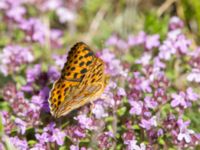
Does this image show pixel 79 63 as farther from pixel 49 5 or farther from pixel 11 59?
pixel 49 5

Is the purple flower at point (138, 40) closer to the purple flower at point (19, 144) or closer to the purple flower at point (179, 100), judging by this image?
the purple flower at point (179, 100)

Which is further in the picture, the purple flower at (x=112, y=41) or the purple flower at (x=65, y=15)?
the purple flower at (x=65, y=15)

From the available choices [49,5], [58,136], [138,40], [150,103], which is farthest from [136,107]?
[49,5]

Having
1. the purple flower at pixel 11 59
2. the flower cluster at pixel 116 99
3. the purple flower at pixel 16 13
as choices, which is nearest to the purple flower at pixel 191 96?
the flower cluster at pixel 116 99

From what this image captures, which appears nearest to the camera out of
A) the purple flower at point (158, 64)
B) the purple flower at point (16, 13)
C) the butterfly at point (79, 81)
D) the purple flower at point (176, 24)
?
the butterfly at point (79, 81)

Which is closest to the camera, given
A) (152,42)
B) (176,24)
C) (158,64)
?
(158,64)

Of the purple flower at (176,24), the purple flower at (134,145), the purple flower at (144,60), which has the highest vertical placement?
the purple flower at (176,24)
